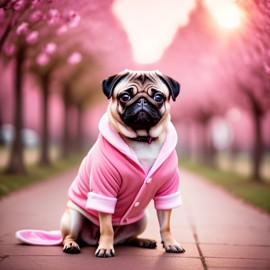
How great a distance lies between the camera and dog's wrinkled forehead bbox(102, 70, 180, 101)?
4980mm

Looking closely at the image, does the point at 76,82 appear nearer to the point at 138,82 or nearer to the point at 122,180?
the point at 138,82

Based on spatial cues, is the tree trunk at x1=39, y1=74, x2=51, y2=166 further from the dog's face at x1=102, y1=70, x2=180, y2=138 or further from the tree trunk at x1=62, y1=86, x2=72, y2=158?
the dog's face at x1=102, y1=70, x2=180, y2=138

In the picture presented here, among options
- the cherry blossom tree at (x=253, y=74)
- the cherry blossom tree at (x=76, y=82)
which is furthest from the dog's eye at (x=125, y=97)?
the cherry blossom tree at (x=76, y=82)

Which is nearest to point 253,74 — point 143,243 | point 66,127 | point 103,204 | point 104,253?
point 143,243

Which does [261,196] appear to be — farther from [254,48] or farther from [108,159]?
[108,159]

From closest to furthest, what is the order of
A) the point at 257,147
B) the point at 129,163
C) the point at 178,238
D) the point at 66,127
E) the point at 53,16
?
the point at 129,163
the point at 178,238
the point at 53,16
the point at 257,147
the point at 66,127

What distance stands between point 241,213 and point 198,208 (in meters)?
0.97

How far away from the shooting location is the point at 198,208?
983 centimetres

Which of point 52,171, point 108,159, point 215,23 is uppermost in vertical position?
point 215,23

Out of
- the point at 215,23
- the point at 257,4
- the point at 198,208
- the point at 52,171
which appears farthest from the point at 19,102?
the point at 257,4

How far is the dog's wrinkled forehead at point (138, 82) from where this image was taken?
16.3 feet

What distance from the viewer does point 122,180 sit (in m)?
4.96

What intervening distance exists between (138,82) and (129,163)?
809 mm

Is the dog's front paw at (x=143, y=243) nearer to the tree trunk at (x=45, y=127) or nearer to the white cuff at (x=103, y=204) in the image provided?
the white cuff at (x=103, y=204)
